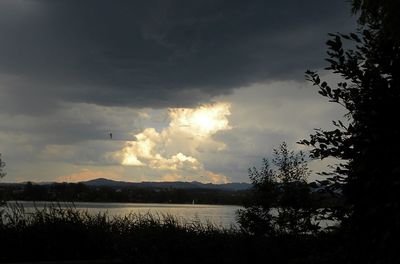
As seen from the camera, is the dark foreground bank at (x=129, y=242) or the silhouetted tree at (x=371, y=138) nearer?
the silhouetted tree at (x=371, y=138)

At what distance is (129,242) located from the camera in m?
10.3

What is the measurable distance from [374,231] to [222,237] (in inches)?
252

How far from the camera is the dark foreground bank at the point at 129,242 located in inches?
392

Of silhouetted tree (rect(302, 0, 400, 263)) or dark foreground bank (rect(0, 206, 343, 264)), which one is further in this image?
dark foreground bank (rect(0, 206, 343, 264))

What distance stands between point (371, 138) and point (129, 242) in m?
6.55

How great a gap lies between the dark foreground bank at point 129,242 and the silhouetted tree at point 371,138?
4285 mm

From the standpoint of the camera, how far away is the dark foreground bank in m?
9.95

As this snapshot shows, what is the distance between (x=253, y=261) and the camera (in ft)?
32.5

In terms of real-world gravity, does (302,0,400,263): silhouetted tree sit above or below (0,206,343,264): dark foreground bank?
above

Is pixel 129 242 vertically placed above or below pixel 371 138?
below

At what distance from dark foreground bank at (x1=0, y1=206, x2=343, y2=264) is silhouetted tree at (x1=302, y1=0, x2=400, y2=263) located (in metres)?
4.28

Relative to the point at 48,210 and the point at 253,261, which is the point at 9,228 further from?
the point at 253,261

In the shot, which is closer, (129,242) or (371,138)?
(371,138)

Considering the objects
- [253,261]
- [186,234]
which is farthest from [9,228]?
[253,261]
